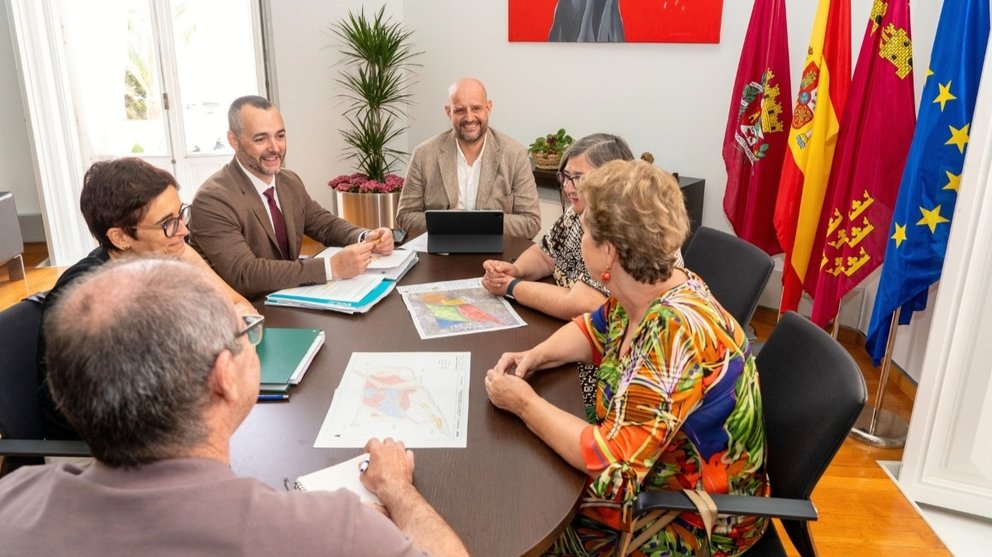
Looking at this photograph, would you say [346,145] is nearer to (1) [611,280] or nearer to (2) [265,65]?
(2) [265,65]

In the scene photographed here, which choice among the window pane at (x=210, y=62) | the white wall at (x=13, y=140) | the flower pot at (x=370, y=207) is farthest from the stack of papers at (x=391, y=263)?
the white wall at (x=13, y=140)

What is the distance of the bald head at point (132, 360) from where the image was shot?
762 millimetres

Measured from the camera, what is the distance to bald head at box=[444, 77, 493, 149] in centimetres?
304

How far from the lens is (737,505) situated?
4.12ft

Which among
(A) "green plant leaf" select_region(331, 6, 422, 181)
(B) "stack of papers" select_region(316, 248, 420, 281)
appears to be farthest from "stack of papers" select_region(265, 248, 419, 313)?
(A) "green plant leaf" select_region(331, 6, 422, 181)

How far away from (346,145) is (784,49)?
3469mm

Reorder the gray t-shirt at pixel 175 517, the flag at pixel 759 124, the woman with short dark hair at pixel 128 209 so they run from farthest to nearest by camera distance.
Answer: the flag at pixel 759 124 → the woman with short dark hair at pixel 128 209 → the gray t-shirt at pixel 175 517

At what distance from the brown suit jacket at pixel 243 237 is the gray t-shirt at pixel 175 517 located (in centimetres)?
132

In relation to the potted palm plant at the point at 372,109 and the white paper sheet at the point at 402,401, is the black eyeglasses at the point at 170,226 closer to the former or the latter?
the white paper sheet at the point at 402,401

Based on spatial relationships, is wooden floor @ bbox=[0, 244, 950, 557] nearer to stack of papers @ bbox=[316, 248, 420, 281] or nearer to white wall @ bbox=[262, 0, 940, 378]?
white wall @ bbox=[262, 0, 940, 378]

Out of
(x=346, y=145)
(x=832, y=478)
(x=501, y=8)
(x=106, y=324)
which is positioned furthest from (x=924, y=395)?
(x=346, y=145)

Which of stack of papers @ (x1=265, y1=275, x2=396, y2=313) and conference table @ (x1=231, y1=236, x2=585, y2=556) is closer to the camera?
conference table @ (x1=231, y1=236, x2=585, y2=556)

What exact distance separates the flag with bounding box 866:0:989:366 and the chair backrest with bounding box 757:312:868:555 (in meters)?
1.29

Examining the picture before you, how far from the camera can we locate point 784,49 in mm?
3385
